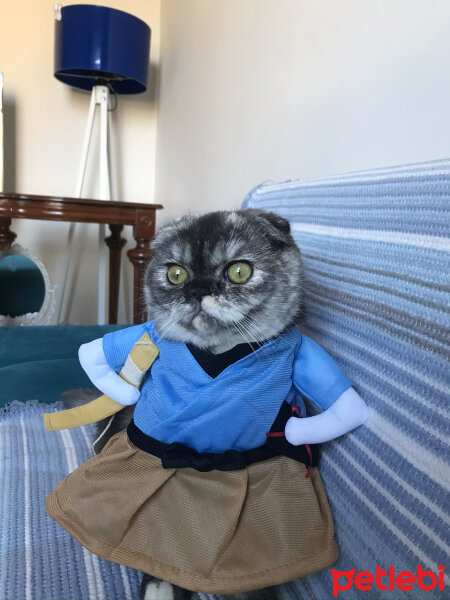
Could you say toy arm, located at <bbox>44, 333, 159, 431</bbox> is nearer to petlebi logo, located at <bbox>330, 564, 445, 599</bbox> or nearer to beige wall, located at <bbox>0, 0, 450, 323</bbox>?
petlebi logo, located at <bbox>330, 564, 445, 599</bbox>

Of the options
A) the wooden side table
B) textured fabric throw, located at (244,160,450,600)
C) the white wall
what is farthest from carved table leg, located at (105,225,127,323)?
textured fabric throw, located at (244,160,450,600)

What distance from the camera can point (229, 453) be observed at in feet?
1.90

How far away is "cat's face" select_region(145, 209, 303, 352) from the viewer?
0.54m

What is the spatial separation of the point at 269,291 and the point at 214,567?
0.30m

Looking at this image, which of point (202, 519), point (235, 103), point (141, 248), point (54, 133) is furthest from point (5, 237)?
point (202, 519)

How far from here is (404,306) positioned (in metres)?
0.51

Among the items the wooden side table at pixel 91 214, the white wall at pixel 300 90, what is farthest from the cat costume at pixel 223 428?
the wooden side table at pixel 91 214

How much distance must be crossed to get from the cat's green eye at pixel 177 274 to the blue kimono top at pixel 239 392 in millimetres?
88

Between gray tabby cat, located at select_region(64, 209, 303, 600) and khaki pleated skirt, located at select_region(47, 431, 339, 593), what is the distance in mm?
45

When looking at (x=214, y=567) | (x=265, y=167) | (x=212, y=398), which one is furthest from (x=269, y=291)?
(x=265, y=167)

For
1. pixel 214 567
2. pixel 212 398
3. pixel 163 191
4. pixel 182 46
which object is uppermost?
pixel 182 46

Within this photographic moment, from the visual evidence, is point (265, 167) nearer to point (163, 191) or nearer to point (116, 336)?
point (116, 336)

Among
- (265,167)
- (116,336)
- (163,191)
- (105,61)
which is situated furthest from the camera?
(163,191)

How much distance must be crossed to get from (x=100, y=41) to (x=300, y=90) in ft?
3.13
